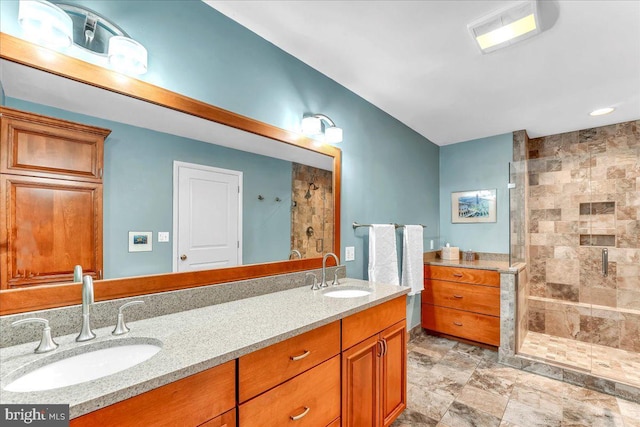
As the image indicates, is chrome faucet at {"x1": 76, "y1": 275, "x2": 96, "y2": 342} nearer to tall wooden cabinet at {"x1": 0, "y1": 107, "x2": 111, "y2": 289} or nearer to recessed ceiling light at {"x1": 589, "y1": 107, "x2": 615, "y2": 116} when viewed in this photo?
tall wooden cabinet at {"x1": 0, "y1": 107, "x2": 111, "y2": 289}

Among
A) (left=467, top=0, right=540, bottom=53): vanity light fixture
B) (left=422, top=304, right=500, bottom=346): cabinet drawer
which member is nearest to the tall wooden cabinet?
(left=467, top=0, right=540, bottom=53): vanity light fixture

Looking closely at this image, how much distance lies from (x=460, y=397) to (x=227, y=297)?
1944 millimetres

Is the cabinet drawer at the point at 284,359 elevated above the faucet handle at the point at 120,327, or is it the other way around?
the faucet handle at the point at 120,327

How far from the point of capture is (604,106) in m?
2.61

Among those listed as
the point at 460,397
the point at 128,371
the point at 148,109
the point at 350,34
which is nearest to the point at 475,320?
the point at 460,397

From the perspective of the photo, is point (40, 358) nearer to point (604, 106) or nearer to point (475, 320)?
point (475, 320)

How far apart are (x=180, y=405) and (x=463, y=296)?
117 inches

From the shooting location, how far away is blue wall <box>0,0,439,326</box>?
4.33 feet

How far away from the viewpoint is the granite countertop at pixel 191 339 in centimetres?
68

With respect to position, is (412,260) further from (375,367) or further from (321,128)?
(321,128)

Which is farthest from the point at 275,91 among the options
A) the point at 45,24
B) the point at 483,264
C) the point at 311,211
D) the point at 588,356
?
the point at 588,356

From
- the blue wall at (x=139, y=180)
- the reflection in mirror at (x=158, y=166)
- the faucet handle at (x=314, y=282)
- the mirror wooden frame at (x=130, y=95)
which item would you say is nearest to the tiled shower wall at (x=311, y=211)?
the reflection in mirror at (x=158, y=166)

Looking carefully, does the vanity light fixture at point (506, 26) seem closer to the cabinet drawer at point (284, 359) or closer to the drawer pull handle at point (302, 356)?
the cabinet drawer at point (284, 359)

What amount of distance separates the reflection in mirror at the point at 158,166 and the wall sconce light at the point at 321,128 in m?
0.19
